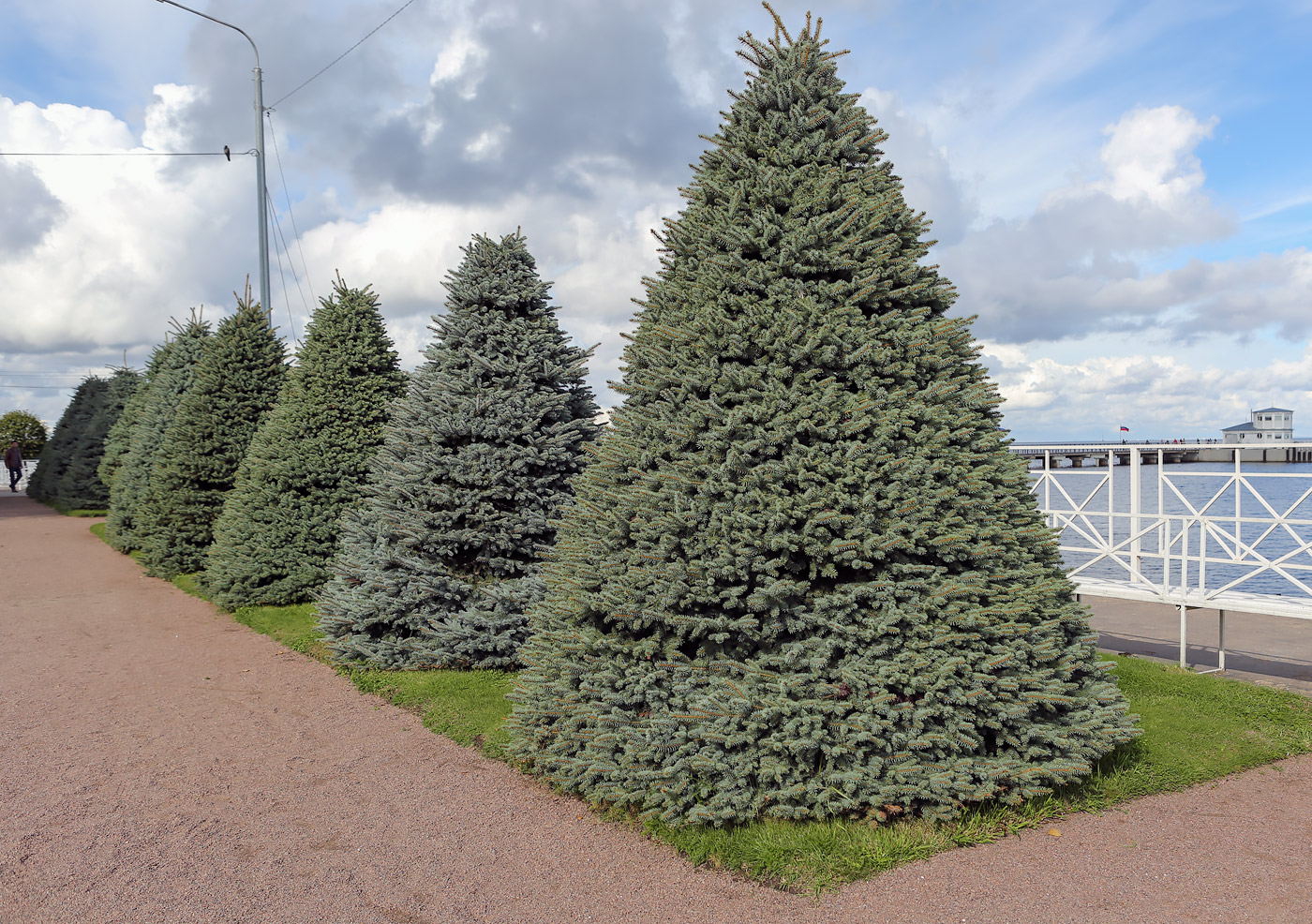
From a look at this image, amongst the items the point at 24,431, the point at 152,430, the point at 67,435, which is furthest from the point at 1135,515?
the point at 24,431

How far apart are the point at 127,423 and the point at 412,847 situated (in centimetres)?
1885

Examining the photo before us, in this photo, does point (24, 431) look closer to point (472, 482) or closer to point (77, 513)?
point (77, 513)

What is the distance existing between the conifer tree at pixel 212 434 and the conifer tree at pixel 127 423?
6663 mm

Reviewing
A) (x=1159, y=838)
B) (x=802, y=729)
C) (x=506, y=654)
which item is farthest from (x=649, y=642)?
(x=506, y=654)

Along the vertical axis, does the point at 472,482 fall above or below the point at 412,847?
above

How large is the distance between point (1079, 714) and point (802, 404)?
219cm

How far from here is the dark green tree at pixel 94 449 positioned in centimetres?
2373

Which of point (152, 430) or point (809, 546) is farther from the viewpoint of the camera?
point (152, 430)

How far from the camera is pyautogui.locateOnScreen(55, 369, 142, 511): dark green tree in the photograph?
934 inches

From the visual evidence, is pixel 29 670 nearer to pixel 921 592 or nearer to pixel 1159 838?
pixel 921 592

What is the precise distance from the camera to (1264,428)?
41094 mm

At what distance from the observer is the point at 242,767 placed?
539cm

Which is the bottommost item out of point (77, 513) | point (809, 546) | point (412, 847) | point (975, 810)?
point (412, 847)

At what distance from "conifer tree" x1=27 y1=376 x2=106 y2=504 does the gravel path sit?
2320cm
